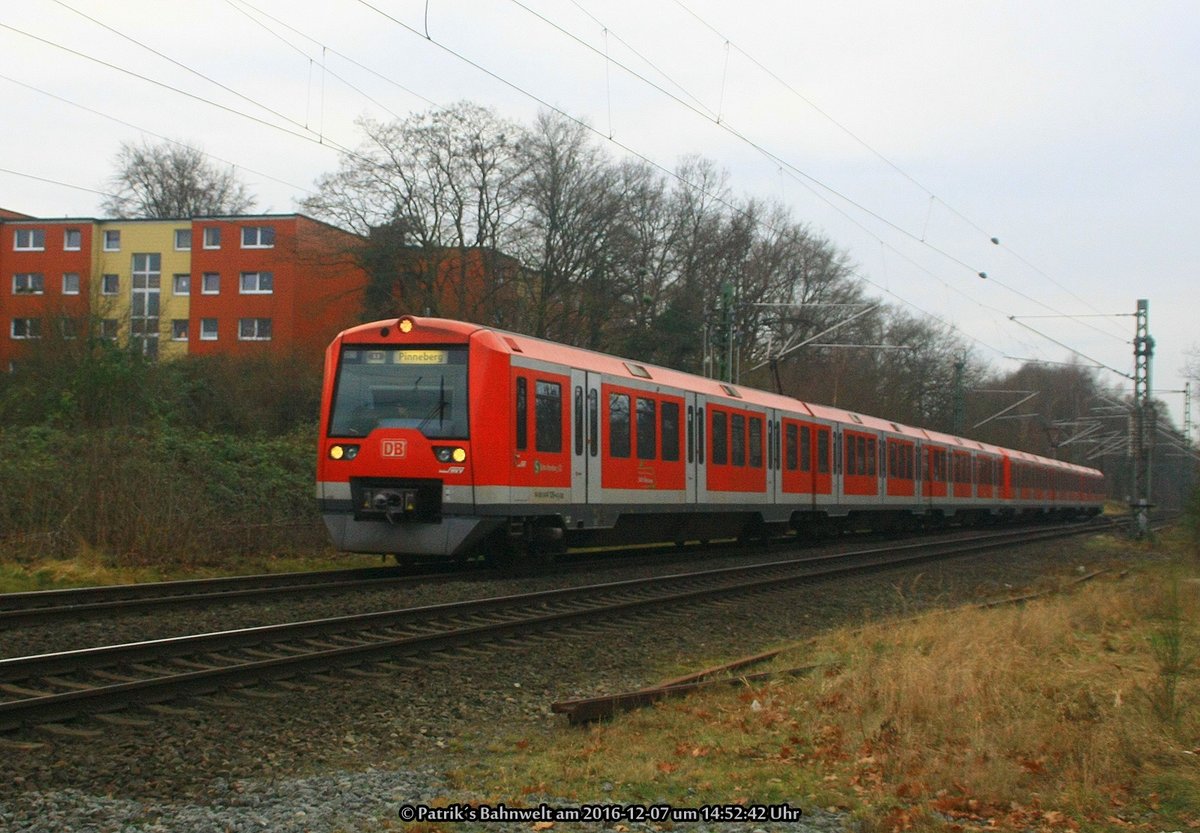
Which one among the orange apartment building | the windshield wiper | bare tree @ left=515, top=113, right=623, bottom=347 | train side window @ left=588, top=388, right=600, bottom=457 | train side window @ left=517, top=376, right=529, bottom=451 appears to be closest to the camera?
the windshield wiper

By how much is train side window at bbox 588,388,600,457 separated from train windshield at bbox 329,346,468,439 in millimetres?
2676

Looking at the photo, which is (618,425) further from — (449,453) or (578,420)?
(449,453)

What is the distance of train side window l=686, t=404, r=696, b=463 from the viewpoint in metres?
19.9

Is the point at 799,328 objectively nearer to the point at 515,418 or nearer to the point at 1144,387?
the point at 1144,387

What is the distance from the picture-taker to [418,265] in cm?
4216

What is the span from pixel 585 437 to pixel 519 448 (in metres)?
1.86

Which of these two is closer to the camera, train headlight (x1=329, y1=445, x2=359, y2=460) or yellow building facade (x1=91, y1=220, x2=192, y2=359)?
train headlight (x1=329, y1=445, x2=359, y2=460)

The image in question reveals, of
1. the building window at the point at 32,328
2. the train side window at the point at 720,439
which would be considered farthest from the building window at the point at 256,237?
the train side window at the point at 720,439

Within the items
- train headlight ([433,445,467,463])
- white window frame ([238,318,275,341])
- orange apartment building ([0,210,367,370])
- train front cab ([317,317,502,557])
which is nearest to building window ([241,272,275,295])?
orange apartment building ([0,210,367,370])

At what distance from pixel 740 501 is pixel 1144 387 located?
665 inches

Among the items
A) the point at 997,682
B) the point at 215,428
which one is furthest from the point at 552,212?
the point at 997,682

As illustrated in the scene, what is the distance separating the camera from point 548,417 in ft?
51.2

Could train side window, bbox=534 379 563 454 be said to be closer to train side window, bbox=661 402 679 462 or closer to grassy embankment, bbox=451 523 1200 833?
train side window, bbox=661 402 679 462

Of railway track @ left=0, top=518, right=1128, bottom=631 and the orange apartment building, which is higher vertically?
the orange apartment building
